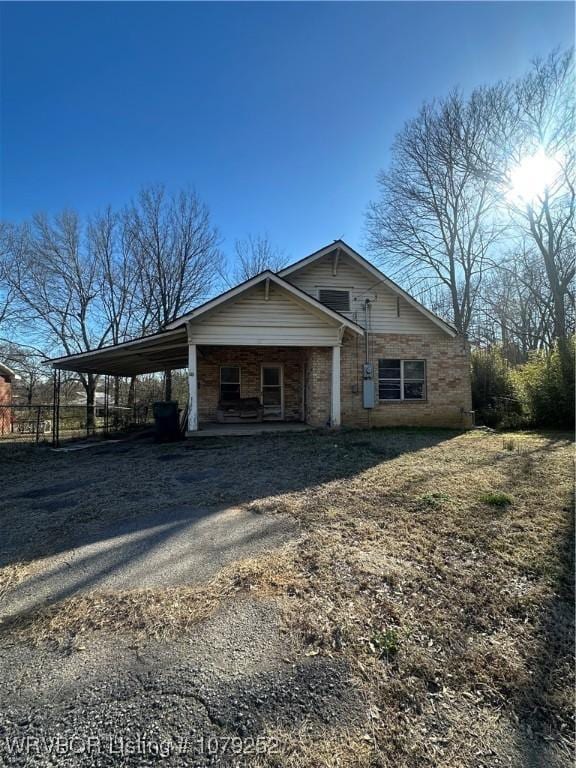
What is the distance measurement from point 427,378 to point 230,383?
7.44m

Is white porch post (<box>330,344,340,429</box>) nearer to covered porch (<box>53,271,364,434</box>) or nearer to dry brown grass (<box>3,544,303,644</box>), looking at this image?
covered porch (<box>53,271,364,434</box>)

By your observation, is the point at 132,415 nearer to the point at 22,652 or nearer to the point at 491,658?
the point at 22,652

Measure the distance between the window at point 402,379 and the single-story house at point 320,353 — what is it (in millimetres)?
36

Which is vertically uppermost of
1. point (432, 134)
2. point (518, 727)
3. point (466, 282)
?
point (432, 134)

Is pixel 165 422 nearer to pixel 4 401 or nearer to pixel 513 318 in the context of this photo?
pixel 4 401

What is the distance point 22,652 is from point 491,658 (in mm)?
2767

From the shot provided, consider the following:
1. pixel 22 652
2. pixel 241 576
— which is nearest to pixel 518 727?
pixel 241 576

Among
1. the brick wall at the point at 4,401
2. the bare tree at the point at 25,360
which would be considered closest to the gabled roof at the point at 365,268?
the brick wall at the point at 4,401

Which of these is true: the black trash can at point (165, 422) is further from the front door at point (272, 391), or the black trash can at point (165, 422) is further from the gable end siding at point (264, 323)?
the front door at point (272, 391)

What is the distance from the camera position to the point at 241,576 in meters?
3.02

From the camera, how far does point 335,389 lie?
11625 millimetres

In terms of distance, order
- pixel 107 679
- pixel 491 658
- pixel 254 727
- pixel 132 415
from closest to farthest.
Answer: pixel 254 727 → pixel 107 679 → pixel 491 658 → pixel 132 415

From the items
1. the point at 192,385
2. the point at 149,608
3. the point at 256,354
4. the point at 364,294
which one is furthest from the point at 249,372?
the point at 149,608

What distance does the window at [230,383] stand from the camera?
14367mm
